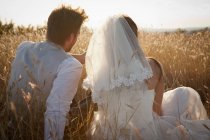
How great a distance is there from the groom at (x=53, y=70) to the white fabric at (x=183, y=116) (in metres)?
0.94

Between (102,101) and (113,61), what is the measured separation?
0.34m

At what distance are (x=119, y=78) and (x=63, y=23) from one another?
698 mm

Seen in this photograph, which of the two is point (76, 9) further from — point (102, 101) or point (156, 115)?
point (156, 115)

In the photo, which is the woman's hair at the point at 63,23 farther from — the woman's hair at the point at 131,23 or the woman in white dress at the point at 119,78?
the woman's hair at the point at 131,23

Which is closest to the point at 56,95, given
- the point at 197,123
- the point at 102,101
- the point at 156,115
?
the point at 102,101

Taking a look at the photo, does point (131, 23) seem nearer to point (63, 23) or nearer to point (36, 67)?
point (63, 23)

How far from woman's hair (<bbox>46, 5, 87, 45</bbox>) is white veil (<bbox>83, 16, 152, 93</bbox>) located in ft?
0.66

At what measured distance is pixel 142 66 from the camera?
3.08 meters

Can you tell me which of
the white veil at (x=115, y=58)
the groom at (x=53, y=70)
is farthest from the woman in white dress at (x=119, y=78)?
the groom at (x=53, y=70)

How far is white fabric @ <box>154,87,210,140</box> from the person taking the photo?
338 cm

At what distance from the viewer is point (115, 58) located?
315 cm

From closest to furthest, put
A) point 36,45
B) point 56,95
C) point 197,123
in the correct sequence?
point 56,95 → point 36,45 → point 197,123

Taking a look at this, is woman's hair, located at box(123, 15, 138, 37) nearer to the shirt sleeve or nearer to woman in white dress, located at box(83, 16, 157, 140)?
woman in white dress, located at box(83, 16, 157, 140)

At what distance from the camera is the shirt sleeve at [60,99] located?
2777 mm
